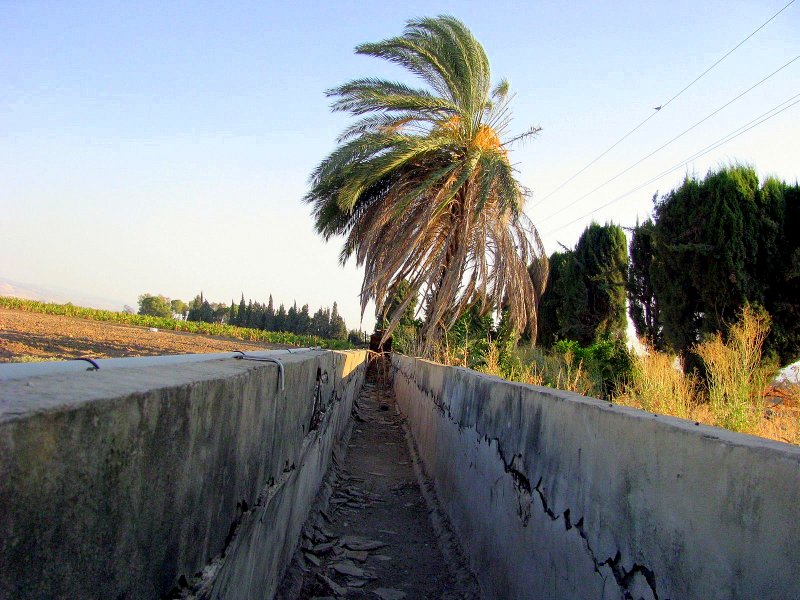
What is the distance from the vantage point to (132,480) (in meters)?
1.40

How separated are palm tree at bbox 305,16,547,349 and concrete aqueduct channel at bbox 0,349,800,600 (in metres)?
9.30

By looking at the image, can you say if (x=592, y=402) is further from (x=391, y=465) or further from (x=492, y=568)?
(x=391, y=465)

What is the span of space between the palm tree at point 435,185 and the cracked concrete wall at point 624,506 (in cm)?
942

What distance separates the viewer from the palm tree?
13477mm

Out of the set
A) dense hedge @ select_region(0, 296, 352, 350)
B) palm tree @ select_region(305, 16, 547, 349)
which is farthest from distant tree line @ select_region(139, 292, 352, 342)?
palm tree @ select_region(305, 16, 547, 349)

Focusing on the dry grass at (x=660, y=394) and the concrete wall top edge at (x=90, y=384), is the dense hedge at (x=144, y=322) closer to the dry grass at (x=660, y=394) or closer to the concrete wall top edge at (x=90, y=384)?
the dry grass at (x=660, y=394)

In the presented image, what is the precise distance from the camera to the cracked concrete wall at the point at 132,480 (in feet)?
3.40

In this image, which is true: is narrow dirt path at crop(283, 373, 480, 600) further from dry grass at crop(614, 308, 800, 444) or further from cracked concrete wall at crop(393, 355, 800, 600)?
dry grass at crop(614, 308, 800, 444)

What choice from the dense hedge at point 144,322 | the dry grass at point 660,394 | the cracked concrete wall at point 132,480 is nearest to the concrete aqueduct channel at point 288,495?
the cracked concrete wall at point 132,480

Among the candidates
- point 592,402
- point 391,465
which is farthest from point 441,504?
point 592,402

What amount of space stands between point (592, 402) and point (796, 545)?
120 cm

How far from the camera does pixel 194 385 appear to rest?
1.73 metres

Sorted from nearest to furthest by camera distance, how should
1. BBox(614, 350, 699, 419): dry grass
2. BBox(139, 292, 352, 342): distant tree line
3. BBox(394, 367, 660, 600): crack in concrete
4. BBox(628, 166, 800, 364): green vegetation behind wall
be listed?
BBox(394, 367, 660, 600): crack in concrete < BBox(614, 350, 699, 419): dry grass < BBox(628, 166, 800, 364): green vegetation behind wall < BBox(139, 292, 352, 342): distant tree line

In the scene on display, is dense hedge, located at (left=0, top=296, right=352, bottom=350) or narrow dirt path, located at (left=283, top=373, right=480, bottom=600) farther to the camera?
dense hedge, located at (left=0, top=296, right=352, bottom=350)
